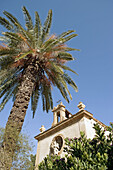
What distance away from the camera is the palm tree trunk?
5902 mm

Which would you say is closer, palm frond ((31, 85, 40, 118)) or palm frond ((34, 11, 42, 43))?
palm frond ((34, 11, 42, 43))

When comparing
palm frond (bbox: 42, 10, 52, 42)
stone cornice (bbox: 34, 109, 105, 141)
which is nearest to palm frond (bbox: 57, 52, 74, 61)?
palm frond (bbox: 42, 10, 52, 42)

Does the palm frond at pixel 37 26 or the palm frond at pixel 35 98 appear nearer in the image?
the palm frond at pixel 37 26

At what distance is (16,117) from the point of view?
7160mm

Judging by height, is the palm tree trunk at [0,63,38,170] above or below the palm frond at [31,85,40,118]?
below

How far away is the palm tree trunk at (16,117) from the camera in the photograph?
232 inches

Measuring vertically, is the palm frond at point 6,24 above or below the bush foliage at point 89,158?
above

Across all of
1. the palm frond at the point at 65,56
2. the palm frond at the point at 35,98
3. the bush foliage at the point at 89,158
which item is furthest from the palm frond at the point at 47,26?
the bush foliage at the point at 89,158

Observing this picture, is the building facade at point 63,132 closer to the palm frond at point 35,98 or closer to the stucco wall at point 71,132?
the stucco wall at point 71,132

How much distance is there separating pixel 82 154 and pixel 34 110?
6.03 meters

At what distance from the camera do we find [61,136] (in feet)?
34.2

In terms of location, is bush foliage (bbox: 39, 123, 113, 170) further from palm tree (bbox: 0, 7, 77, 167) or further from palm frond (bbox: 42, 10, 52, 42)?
palm frond (bbox: 42, 10, 52, 42)

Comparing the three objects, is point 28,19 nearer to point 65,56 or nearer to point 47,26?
point 47,26

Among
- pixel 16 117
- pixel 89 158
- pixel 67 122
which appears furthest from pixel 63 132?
pixel 89 158
